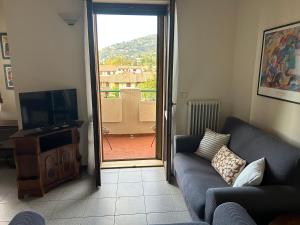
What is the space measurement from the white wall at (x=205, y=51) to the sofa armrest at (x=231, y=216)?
72.3 inches

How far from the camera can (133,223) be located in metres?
2.17

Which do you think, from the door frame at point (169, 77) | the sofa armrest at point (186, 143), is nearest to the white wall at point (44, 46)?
the door frame at point (169, 77)

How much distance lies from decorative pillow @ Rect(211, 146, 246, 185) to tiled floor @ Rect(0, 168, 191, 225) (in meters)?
0.59

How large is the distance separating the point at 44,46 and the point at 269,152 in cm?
289

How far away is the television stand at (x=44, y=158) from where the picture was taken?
8.19 ft

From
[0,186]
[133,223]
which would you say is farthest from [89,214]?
[0,186]

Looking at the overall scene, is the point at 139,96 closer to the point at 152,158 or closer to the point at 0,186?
the point at 152,158

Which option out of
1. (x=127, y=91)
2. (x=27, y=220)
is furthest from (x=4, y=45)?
(x=27, y=220)

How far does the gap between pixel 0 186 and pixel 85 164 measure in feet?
3.54

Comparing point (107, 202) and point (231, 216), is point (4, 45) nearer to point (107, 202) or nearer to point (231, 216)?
point (107, 202)

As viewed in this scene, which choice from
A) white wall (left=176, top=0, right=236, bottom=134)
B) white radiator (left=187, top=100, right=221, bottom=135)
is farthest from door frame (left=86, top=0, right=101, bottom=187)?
white radiator (left=187, top=100, right=221, bottom=135)

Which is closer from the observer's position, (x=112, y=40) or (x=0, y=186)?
(x=0, y=186)

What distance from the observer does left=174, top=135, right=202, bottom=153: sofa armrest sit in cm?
280

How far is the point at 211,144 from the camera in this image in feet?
8.63
